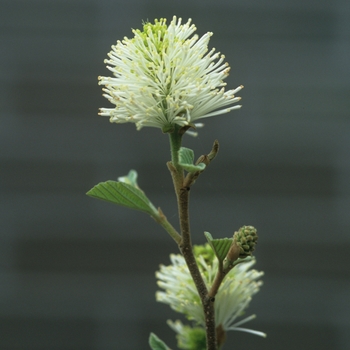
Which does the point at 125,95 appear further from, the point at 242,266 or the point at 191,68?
the point at 242,266

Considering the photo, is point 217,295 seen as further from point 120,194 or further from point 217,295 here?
point 120,194

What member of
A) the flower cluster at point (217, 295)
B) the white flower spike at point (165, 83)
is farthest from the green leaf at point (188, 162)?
the flower cluster at point (217, 295)

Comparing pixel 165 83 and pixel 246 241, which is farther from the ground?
pixel 165 83

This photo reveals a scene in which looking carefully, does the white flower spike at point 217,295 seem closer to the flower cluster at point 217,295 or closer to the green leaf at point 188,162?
the flower cluster at point 217,295

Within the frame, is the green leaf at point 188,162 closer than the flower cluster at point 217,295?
Yes

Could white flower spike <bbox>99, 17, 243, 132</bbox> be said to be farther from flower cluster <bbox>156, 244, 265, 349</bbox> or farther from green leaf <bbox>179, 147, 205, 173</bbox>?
flower cluster <bbox>156, 244, 265, 349</bbox>

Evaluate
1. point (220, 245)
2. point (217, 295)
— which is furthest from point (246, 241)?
point (217, 295)

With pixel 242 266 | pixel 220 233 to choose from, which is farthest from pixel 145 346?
pixel 242 266
